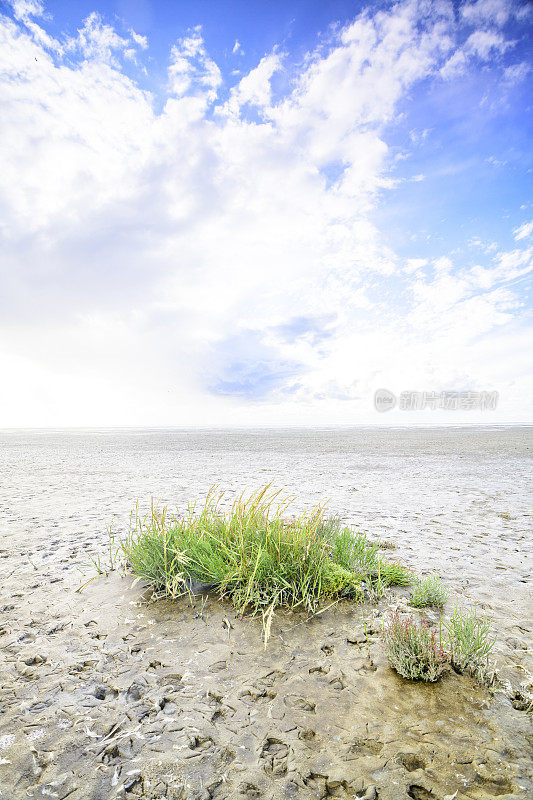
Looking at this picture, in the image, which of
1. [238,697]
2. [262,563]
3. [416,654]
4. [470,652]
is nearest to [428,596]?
[470,652]

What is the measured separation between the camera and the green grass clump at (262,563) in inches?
201

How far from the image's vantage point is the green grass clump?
511 cm

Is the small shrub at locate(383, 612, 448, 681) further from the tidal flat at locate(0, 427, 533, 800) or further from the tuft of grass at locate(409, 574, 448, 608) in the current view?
the tuft of grass at locate(409, 574, 448, 608)

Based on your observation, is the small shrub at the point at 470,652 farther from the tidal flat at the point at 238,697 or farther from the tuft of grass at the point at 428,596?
the tuft of grass at the point at 428,596

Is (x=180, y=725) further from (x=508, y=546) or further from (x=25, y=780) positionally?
(x=508, y=546)

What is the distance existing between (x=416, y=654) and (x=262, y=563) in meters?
2.03

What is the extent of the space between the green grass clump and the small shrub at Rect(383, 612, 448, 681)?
1252 millimetres

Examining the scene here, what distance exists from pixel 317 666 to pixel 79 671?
2.26 metres

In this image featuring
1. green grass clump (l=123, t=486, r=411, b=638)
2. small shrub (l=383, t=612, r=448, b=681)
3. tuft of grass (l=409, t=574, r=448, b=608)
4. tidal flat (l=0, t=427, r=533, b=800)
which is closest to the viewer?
tidal flat (l=0, t=427, r=533, b=800)

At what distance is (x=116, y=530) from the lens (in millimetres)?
8328

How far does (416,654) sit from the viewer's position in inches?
146

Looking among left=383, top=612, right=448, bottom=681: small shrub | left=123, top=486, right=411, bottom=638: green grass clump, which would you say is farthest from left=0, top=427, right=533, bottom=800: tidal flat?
left=123, top=486, right=411, bottom=638: green grass clump

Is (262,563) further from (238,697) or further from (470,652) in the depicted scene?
(470,652)

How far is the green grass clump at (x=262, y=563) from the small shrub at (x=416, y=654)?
1252mm
